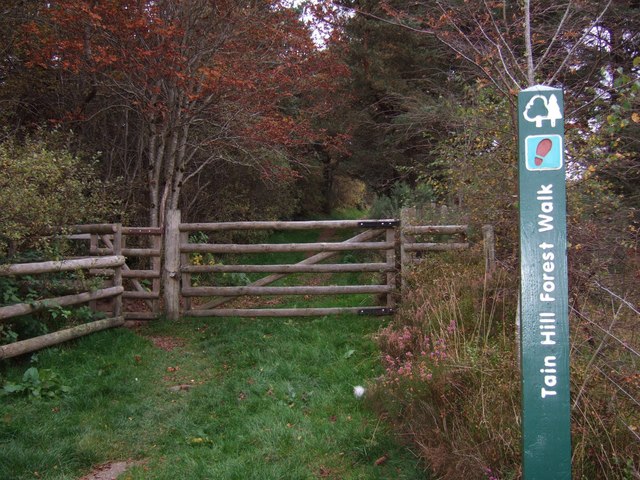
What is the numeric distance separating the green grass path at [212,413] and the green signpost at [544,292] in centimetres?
132

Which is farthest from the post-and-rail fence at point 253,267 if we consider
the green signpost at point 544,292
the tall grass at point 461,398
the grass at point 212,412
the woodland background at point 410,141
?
the green signpost at point 544,292

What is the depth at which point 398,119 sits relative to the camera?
16.9m

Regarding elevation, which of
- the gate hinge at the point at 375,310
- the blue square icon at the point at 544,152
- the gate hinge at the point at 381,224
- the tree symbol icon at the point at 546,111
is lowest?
the gate hinge at the point at 375,310

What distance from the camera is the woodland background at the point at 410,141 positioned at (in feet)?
12.1

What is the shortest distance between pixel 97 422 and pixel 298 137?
911 centimetres

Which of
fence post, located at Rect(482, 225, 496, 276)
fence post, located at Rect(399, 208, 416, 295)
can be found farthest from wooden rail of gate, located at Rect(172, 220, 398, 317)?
fence post, located at Rect(482, 225, 496, 276)

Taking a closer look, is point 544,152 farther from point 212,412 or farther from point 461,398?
point 212,412

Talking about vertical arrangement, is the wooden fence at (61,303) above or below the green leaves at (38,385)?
above

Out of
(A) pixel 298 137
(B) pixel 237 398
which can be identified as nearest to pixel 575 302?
(B) pixel 237 398

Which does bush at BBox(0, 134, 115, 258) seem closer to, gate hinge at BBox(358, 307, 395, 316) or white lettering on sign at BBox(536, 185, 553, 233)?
gate hinge at BBox(358, 307, 395, 316)

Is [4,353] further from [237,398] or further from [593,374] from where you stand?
[593,374]

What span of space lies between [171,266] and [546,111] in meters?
6.58

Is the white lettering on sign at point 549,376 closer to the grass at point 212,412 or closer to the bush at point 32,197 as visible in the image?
the grass at point 212,412

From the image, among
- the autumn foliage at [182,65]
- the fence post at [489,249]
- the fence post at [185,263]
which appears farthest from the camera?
the autumn foliage at [182,65]
